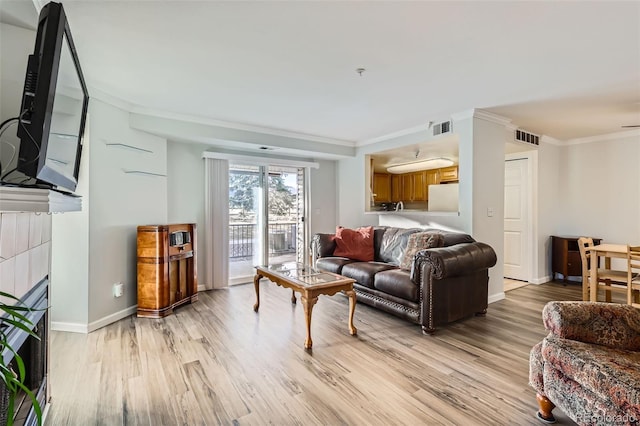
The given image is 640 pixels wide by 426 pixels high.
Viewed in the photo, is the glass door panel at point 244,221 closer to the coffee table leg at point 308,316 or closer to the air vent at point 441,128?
the coffee table leg at point 308,316

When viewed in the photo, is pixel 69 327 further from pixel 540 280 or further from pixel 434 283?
pixel 540 280

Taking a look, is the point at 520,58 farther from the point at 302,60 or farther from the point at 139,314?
the point at 139,314

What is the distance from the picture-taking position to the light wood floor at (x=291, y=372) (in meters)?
1.80

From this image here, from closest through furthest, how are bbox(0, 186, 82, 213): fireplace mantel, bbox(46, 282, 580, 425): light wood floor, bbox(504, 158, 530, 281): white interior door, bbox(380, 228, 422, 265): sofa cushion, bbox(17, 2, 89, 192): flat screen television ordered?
1. bbox(0, 186, 82, 213): fireplace mantel
2. bbox(17, 2, 89, 192): flat screen television
3. bbox(46, 282, 580, 425): light wood floor
4. bbox(380, 228, 422, 265): sofa cushion
5. bbox(504, 158, 530, 281): white interior door

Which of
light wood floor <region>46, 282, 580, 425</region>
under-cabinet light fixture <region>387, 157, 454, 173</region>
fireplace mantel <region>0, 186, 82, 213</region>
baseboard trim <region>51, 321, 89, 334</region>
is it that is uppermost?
under-cabinet light fixture <region>387, 157, 454, 173</region>

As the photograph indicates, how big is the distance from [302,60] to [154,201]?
259cm

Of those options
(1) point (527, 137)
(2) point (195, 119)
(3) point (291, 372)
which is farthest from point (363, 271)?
(1) point (527, 137)

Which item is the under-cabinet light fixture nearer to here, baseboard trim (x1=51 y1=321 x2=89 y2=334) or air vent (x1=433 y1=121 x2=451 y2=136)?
air vent (x1=433 y1=121 x2=451 y2=136)

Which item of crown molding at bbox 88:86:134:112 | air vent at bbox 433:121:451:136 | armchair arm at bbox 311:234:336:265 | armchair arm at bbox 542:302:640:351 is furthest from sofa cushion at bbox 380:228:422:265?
crown molding at bbox 88:86:134:112

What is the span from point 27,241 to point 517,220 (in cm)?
578

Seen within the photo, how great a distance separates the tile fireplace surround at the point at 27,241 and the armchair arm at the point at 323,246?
2.98m

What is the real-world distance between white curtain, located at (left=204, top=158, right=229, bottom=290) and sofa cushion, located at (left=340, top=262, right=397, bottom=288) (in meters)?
1.92

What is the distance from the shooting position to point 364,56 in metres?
2.37

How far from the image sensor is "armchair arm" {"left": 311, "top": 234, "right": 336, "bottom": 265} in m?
4.38
